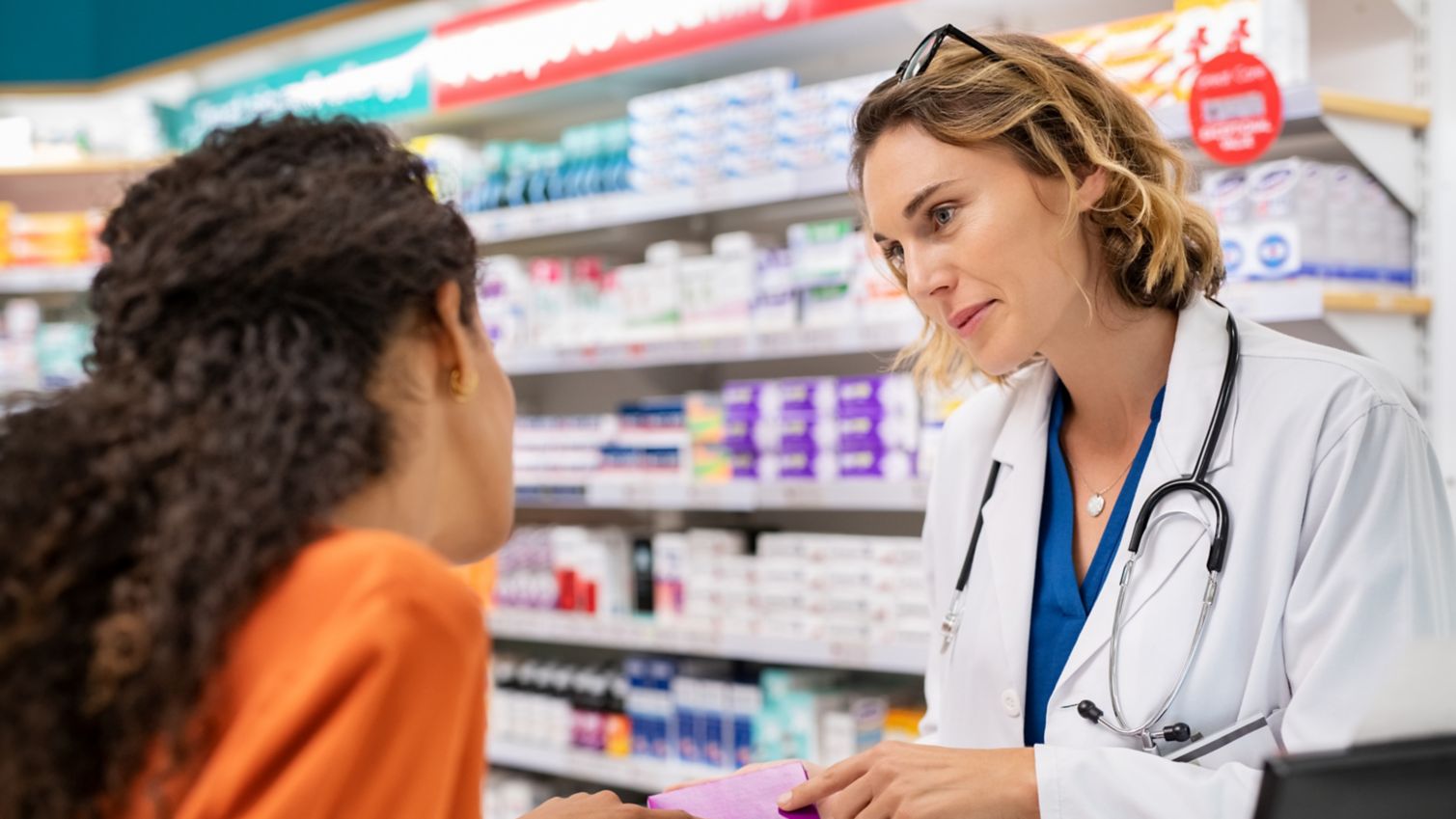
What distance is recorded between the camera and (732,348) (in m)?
3.67

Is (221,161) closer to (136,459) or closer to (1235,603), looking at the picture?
(136,459)

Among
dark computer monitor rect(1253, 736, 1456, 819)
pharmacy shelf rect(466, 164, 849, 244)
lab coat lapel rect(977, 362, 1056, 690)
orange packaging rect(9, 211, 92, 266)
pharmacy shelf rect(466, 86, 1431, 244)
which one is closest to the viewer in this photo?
dark computer monitor rect(1253, 736, 1456, 819)

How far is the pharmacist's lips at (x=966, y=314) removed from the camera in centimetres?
182

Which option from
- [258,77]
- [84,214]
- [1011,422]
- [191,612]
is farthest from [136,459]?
[84,214]

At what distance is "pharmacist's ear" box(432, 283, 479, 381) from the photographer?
3.74 ft

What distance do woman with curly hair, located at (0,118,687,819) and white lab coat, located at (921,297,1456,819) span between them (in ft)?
3.06

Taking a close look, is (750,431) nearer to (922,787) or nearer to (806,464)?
(806,464)

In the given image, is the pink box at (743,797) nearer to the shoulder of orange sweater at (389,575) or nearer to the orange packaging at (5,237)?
the shoulder of orange sweater at (389,575)

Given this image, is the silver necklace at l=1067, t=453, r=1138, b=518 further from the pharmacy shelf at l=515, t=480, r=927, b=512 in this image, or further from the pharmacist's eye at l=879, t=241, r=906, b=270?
the pharmacy shelf at l=515, t=480, r=927, b=512

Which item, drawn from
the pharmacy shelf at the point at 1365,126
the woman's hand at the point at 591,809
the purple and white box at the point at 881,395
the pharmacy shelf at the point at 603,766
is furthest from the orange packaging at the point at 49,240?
the woman's hand at the point at 591,809

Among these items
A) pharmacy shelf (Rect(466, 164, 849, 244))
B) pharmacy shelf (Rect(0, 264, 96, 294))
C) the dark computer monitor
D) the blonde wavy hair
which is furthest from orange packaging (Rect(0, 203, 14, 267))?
the dark computer monitor

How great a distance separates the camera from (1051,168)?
1798 mm

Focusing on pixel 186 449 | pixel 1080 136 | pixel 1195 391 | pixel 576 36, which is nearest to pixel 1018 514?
pixel 1195 391

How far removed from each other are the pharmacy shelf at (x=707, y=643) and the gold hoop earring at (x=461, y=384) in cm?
220
